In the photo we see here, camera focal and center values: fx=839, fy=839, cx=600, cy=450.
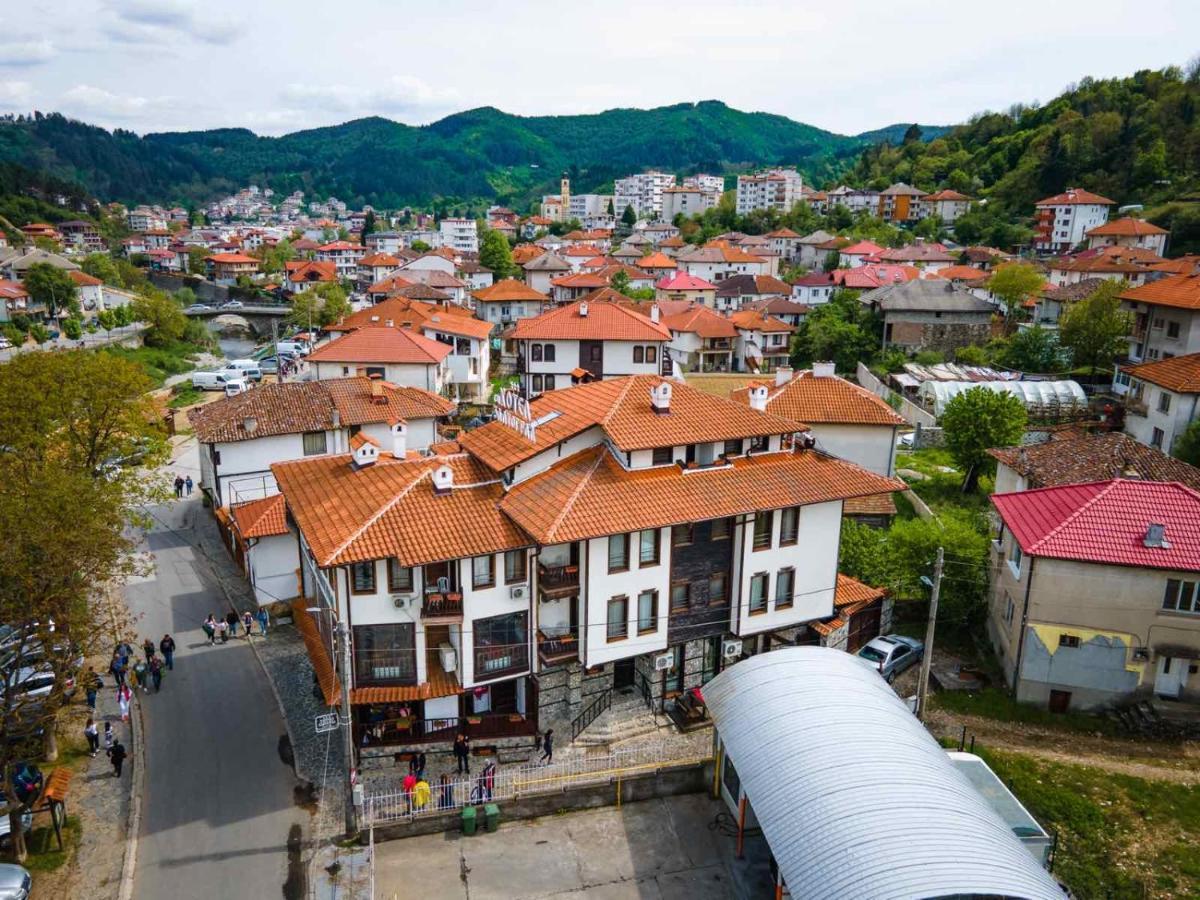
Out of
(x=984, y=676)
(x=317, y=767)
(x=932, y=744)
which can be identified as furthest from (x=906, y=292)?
(x=317, y=767)

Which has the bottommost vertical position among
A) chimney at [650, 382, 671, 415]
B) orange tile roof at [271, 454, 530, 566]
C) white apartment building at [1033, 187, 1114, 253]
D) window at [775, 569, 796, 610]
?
window at [775, 569, 796, 610]

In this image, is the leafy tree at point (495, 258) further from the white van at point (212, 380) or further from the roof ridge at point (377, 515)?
the roof ridge at point (377, 515)

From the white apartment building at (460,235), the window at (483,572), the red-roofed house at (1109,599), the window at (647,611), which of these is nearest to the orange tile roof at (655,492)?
the window at (483,572)

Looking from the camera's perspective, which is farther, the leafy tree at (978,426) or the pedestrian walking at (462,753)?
the leafy tree at (978,426)

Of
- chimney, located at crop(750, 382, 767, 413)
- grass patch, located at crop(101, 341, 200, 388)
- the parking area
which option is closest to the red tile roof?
chimney, located at crop(750, 382, 767, 413)

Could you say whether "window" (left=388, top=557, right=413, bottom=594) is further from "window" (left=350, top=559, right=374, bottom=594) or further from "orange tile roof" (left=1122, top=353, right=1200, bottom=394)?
"orange tile roof" (left=1122, top=353, right=1200, bottom=394)

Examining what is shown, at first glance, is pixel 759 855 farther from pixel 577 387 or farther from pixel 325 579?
pixel 577 387

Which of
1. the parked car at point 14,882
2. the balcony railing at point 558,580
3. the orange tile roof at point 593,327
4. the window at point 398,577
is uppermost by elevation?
the orange tile roof at point 593,327

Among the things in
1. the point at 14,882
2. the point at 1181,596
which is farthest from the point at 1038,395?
the point at 14,882
